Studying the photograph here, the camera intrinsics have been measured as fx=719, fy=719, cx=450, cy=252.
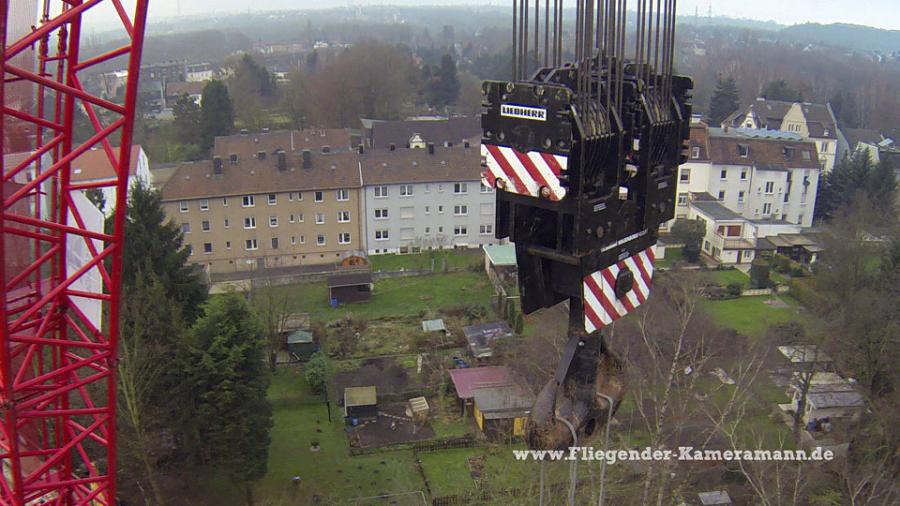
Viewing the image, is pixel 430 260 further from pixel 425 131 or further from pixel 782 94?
pixel 782 94

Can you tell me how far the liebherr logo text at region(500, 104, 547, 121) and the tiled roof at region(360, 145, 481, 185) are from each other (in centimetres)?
2916

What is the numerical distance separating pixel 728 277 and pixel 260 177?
21503 mm

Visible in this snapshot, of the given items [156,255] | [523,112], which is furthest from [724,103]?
[523,112]

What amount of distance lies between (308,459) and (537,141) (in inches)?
610

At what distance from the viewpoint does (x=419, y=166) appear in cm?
3516

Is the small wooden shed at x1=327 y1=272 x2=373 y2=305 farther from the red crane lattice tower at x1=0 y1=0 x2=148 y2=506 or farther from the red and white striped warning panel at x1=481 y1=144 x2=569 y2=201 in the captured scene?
the red and white striped warning panel at x1=481 y1=144 x2=569 y2=201

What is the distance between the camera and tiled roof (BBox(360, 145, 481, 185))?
113ft

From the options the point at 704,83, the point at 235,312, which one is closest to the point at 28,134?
the point at 235,312

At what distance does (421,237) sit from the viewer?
35312 mm

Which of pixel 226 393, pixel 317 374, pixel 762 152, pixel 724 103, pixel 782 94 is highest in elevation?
pixel 782 94

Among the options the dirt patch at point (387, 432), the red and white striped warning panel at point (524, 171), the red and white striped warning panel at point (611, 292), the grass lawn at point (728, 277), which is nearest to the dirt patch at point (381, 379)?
the dirt patch at point (387, 432)

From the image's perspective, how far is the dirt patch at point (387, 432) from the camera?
62.6 feet

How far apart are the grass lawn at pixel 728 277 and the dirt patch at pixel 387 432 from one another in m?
15.6

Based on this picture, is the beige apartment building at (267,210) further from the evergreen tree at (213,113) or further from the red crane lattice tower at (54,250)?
the red crane lattice tower at (54,250)
